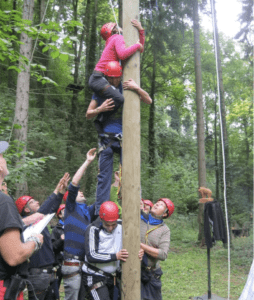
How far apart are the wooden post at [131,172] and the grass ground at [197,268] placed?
426 centimetres

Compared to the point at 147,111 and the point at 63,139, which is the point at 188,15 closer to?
the point at 147,111

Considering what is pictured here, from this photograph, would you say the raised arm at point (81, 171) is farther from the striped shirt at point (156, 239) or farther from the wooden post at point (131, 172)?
the striped shirt at point (156, 239)

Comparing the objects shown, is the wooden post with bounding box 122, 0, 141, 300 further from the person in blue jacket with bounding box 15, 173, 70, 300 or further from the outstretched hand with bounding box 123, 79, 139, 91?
the person in blue jacket with bounding box 15, 173, 70, 300

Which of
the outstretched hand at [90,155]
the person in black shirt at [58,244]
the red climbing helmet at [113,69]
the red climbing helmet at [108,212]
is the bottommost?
the person in black shirt at [58,244]

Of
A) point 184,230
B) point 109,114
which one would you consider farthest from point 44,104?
point 109,114

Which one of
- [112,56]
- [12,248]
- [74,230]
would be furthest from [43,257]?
[112,56]

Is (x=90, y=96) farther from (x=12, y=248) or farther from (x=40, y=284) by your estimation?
(x=12, y=248)

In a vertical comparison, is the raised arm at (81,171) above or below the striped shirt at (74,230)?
above

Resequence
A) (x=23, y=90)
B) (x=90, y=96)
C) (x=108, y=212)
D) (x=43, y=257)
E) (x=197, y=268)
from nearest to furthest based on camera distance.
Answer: (x=108, y=212) → (x=43, y=257) → (x=23, y=90) → (x=197, y=268) → (x=90, y=96)

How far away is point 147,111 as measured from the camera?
17.7m

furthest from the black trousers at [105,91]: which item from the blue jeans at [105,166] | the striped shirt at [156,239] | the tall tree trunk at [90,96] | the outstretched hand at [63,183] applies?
the tall tree trunk at [90,96]

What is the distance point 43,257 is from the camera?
3881 mm

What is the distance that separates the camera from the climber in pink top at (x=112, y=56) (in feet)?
9.68

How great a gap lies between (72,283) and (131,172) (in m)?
1.87
